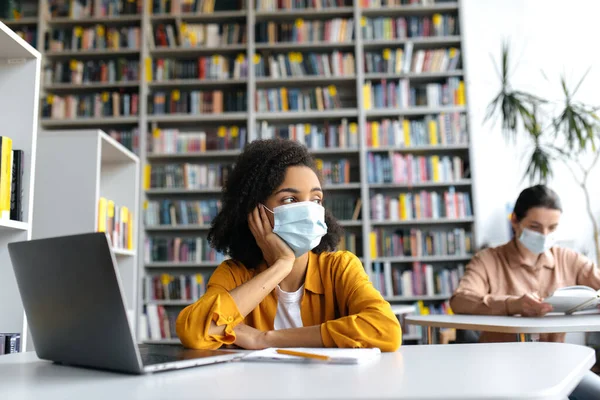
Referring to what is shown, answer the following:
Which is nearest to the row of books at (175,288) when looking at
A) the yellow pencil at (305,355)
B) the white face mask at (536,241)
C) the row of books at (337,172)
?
the row of books at (337,172)

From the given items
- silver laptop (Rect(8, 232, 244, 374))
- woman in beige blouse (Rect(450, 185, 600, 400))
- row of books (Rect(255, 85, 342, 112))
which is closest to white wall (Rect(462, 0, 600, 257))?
row of books (Rect(255, 85, 342, 112))

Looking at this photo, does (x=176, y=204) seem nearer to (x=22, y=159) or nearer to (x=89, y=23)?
(x=89, y=23)

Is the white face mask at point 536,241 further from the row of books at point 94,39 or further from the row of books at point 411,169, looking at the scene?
Answer: the row of books at point 94,39

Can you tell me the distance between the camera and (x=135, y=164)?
132 inches

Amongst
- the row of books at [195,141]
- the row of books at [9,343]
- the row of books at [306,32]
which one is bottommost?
the row of books at [9,343]

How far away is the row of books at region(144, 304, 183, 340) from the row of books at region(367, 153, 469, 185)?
199 cm

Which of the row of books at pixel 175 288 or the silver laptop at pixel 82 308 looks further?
the row of books at pixel 175 288

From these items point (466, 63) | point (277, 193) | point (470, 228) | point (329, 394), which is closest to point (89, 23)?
point (466, 63)

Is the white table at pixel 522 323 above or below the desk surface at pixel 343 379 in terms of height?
below

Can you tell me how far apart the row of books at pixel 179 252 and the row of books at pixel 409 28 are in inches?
87.6

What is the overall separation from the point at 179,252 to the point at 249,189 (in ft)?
10.4

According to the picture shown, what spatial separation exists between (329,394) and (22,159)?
1.55m

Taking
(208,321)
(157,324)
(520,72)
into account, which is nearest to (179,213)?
(157,324)

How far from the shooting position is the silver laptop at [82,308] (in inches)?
31.0
